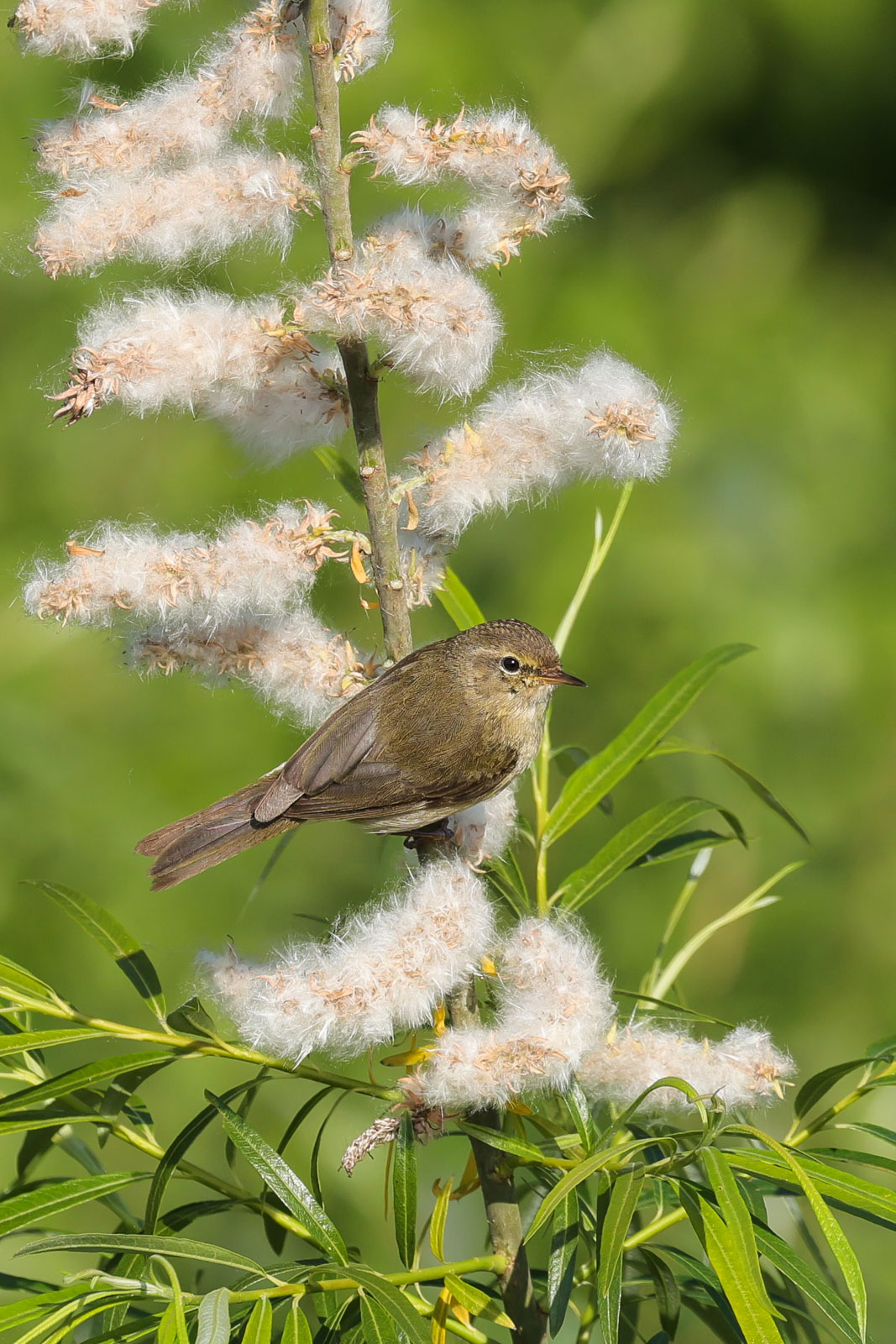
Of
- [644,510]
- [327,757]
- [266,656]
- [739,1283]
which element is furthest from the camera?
[644,510]

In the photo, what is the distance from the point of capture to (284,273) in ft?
8.47

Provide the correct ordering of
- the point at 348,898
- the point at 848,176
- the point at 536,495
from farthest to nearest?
the point at 848,176 → the point at 348,898 → the point at 536,495

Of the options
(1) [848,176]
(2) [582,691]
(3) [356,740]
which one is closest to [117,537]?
(3) [356,740]

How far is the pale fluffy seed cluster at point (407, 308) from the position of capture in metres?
0.91

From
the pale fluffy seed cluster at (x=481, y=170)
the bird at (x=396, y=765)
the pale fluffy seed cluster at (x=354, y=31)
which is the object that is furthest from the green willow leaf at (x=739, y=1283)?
the pale fluffy seed cluster at (x=354, y=31)

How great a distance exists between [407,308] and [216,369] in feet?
0.55

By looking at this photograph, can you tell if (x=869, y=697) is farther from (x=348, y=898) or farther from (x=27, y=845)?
(x=27, y=845)

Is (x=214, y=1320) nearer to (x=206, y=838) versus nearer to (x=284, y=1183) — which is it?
(x=284, y=1183)

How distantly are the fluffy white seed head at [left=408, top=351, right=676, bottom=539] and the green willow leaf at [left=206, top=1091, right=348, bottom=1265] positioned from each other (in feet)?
1.69

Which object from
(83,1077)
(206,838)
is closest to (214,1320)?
(83,1077)

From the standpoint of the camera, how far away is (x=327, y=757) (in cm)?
121

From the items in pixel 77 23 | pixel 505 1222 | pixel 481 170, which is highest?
pixel 77 23

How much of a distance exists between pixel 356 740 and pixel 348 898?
3.73 feet

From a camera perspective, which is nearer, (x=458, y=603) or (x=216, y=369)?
(x=216, y=369)
